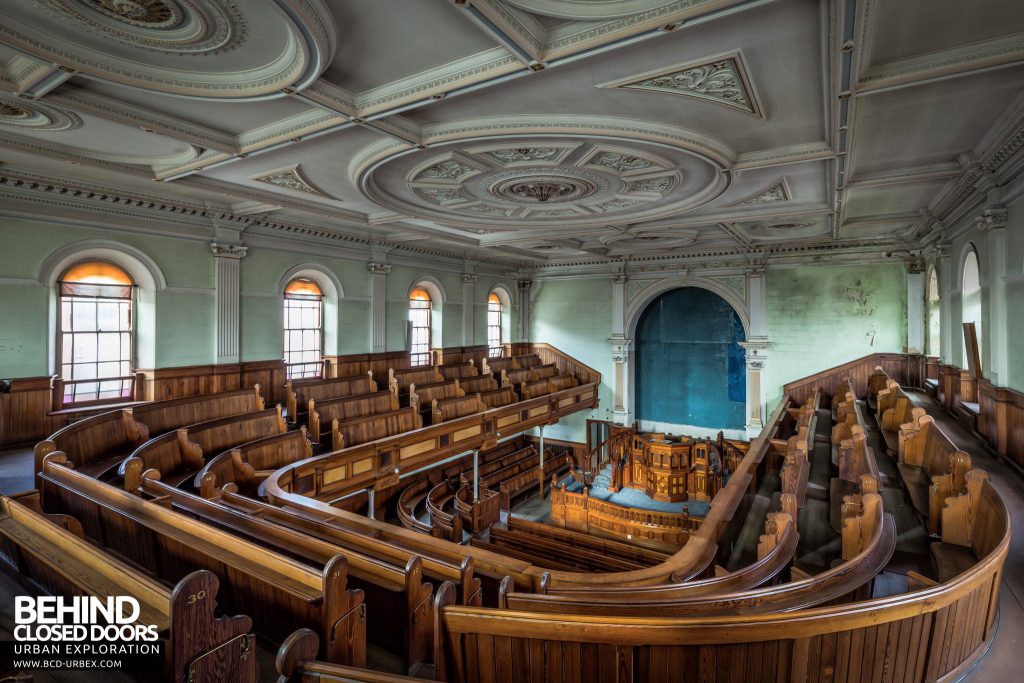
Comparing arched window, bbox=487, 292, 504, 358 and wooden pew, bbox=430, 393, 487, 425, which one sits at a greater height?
arched window, bbox=487, 292, 504, 358

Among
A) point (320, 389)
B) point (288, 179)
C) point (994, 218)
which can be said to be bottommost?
point (320, 389)

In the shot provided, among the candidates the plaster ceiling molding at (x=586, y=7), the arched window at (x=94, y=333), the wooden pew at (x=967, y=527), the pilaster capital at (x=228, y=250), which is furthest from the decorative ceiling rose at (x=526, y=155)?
the arched window at (x=94, y=333)

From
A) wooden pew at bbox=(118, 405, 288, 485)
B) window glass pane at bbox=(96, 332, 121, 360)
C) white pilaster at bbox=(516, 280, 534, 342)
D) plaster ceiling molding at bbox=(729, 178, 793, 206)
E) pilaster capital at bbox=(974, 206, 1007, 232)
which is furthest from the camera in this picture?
white pilaster at bbox=(516, 280, 534, 342)

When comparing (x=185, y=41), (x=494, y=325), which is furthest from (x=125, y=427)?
(x=494, y=325)

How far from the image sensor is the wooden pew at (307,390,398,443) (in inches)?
293

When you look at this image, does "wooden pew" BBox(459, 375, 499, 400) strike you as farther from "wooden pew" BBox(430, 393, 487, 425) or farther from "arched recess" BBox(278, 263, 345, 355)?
"arched recess" BBox(278, 263, 345, 355)

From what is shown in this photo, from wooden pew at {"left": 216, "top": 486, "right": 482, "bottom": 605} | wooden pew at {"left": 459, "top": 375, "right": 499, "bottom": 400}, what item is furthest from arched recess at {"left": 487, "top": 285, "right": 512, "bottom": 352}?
wooden pew at {"left": 216, "top": 486, "right": 482, "bottom": 605}

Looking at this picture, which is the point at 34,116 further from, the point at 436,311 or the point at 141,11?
the point at 436,311

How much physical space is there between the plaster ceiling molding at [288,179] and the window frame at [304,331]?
3.09m

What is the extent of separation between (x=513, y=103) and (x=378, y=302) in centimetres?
779

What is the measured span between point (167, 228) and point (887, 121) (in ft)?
31.2

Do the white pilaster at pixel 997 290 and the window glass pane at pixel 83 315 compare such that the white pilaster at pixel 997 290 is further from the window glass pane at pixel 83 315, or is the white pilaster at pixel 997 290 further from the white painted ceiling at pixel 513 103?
the window glass pane at pixel 83 315

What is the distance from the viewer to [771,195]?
7.34 meters

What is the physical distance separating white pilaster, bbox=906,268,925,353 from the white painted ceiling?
3.41m
